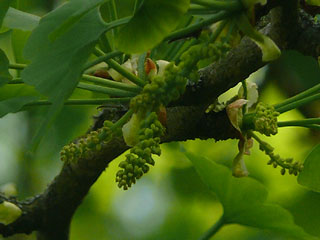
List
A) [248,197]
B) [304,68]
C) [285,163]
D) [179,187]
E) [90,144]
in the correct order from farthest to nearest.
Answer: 1. [304,68]
2. [179,187]
3. [248,197]
4. [285,163]
5. [90,144]

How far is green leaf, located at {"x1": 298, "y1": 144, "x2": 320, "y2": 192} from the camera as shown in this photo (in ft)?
3.23

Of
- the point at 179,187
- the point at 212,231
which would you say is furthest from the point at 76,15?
the point at 179,187

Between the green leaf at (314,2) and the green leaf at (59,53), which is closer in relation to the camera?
the green leaf at (59,53)

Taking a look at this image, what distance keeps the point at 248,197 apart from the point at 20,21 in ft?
1.42

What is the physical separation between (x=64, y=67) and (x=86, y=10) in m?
0.07

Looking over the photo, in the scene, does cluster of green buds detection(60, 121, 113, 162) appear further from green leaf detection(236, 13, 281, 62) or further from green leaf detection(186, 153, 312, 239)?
green leaf detection(186, 153, 312, 239)

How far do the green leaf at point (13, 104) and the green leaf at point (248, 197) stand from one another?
0.30m

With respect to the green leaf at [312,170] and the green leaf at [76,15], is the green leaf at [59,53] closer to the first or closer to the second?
the green leaf at [76,15]

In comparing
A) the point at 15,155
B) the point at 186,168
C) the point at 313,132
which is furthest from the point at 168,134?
the point at 15,155

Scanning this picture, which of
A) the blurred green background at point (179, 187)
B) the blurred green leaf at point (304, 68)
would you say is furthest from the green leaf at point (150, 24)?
the blurred green leaf at point (304, 68)

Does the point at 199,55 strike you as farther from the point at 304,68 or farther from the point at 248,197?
the point at 304,68

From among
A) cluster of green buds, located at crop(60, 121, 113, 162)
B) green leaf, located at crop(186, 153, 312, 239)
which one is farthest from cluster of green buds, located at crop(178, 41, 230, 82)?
green leaf, located at crop(186, 153, 312, 239)

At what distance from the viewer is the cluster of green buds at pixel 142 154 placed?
72 centimetres

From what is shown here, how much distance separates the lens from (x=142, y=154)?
0.73 m
